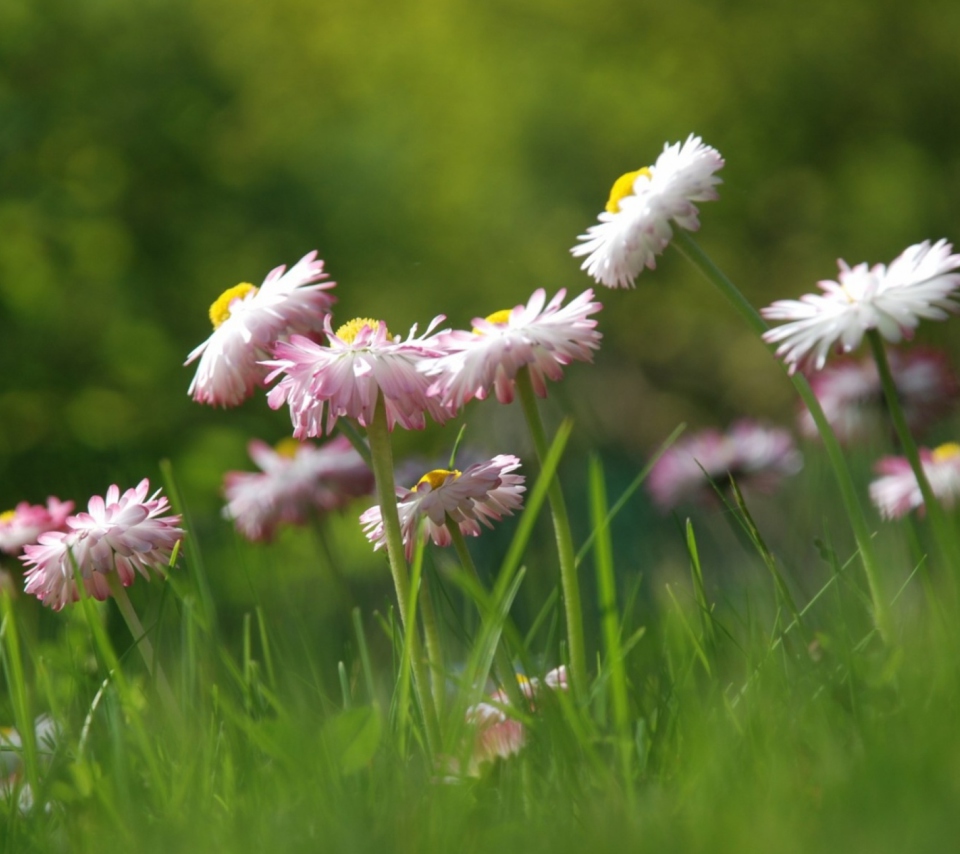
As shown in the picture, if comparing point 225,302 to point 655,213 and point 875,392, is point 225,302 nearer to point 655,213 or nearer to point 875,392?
point 655,213

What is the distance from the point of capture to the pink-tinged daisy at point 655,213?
54.4 inches

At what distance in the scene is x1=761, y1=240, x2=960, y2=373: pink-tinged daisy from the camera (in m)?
1.23

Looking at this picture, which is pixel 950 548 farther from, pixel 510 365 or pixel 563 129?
pixel 563 129

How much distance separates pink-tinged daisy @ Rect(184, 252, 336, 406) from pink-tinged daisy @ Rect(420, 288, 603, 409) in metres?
0.19

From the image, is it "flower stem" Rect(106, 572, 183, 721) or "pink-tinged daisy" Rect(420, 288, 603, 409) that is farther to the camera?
"flower stem" Rect(106, 572, 183, 721)

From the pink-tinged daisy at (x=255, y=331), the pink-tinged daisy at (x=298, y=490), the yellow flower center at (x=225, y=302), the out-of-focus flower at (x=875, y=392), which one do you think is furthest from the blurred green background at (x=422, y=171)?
the pink-tinged daisy at (x=255, y=331)

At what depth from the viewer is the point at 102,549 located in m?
1.41

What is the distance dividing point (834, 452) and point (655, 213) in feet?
1.09

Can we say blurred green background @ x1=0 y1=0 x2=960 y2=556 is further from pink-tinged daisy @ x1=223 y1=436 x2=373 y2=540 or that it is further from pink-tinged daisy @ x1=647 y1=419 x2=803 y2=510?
pink-tinged daisy @ x1=223 y1=436 x2=373 y2=540

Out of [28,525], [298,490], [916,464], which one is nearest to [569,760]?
[916,464]

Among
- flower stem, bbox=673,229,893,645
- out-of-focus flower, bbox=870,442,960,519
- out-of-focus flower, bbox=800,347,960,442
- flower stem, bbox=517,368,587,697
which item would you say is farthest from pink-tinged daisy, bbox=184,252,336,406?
out-of-focus flower, bbox=800,347,960,442

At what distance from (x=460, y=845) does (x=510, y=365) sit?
50 cm

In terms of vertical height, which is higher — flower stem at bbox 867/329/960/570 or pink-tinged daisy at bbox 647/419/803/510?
pink-tinged daisy at bbox 647/419/803/510

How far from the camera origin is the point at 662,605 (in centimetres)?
235
